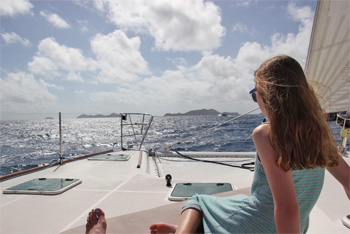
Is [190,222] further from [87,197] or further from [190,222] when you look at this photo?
[87,197]

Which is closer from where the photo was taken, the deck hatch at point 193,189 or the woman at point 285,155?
the woman at point 285,155

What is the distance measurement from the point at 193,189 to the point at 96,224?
84 centimetres

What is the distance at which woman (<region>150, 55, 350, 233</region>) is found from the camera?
58 cm

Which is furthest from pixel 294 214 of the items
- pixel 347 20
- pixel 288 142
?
pixel 347 20

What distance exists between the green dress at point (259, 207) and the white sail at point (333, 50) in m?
1.29

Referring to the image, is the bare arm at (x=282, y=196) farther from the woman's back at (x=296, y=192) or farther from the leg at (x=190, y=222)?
the leg at (x=190, y=222)

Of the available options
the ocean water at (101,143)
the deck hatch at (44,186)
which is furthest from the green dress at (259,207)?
the deck hatch at (44,186)

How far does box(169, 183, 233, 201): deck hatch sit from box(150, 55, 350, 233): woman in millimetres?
923

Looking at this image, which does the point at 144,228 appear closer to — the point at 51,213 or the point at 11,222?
the point at 51,213

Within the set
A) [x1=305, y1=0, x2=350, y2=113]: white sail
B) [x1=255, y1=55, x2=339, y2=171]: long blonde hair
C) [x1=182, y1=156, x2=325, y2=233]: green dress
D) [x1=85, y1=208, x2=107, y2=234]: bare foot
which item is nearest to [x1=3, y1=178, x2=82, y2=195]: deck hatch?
[x1=85, y1=208, x2=107, y2=234]: bare foot

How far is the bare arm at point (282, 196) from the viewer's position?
561 millimetres

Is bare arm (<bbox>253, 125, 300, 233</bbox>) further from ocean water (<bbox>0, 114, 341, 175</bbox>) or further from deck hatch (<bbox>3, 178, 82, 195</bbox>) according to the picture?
deck hatch (<bbox>3, 178, 82, 195</bbox>)

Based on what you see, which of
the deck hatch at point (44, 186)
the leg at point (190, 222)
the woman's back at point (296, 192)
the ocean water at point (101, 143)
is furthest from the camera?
the ocean water at point (101, 143)

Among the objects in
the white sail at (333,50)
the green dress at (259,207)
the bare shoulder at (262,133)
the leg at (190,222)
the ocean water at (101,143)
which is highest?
the white sail at (333,50)
